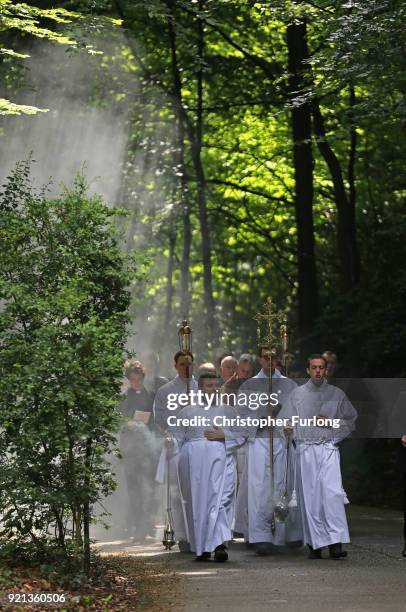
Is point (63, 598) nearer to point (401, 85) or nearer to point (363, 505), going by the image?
point (401, 85)

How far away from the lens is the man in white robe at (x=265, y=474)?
15.3m

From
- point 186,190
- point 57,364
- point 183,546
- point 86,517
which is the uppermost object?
point 186,190

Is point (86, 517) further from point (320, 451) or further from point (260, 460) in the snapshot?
point (260, 460)

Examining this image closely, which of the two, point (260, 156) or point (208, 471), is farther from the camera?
point (260, 156)

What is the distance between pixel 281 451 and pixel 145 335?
23883 millimetres

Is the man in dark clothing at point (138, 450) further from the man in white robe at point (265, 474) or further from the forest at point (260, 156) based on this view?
the forest at point (260, 156)

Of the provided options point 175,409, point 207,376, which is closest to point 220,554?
point 207,376

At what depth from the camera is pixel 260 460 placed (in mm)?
15656

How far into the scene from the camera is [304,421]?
1520 centimetres

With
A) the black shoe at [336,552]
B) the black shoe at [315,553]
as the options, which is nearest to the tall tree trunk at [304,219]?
the black shoe at [315,553]

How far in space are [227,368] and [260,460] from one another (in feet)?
4.55

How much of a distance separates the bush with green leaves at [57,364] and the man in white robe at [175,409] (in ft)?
11.0

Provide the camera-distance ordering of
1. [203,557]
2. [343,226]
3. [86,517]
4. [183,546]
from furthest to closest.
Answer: [343,226] < [183,546] < [203,557] < [86,517]

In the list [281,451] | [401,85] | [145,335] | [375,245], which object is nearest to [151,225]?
[145,335]
